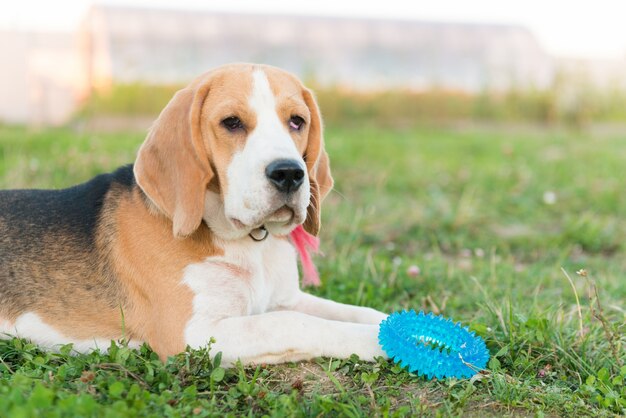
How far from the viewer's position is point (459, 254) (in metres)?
6.53

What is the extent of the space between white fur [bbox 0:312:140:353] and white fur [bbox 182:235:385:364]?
2.05 feet

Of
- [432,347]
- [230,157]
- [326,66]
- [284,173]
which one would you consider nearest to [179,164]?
→ [230,157]

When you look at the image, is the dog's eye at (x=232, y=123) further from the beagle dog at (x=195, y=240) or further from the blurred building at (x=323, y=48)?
the blurred building at (x=323, y=48)

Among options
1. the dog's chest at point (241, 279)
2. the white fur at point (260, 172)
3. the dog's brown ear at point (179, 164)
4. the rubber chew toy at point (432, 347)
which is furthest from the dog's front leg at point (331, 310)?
the dog's brown ear at point (179, 164)

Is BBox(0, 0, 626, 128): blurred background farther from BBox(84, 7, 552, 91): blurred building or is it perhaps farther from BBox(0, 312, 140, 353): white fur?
BBox(0, 312, 140, 353): white fur

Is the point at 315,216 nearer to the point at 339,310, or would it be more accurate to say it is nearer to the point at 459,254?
the point at 339,310

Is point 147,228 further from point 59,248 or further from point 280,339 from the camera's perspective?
point 280,339

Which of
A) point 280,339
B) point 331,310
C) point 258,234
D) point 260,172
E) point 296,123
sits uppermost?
point 296,123

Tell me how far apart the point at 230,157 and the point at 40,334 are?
56.1 inches

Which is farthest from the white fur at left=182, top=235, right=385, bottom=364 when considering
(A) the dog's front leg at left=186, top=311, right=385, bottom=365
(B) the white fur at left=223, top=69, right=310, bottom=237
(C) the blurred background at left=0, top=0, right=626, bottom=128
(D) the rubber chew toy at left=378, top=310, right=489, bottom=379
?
(C) the blurred background at left=0, top=0, right=626, bottom=128

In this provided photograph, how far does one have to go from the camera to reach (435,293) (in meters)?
5.07

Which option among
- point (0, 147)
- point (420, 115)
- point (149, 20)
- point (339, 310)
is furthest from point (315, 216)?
point (149, 20)

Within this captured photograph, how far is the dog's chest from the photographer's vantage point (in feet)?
12.3

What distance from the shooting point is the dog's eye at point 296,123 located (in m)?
3.91
